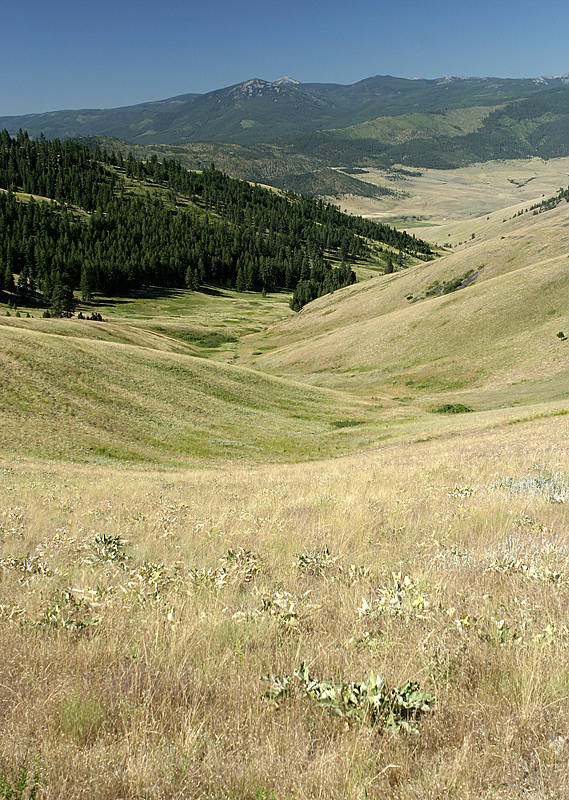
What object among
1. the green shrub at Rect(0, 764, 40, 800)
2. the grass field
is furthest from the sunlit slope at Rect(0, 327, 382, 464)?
the green shrub at Rect(0, 764, 40, 800)

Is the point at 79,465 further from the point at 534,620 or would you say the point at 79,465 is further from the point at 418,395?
the point at 418,395

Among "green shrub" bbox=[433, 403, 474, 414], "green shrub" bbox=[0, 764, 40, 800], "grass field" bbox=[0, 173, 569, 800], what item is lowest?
"green shrub" bbox=[433, 403, 474, 414]

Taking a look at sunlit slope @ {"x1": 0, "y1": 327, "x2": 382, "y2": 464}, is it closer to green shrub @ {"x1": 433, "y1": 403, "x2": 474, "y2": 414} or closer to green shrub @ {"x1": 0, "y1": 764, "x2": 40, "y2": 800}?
green shrub @ {"x1": 433, "y1": 403, "x2": 474, "y2": 414}

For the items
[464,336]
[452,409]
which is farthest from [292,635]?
[464,336]

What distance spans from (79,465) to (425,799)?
995 inches

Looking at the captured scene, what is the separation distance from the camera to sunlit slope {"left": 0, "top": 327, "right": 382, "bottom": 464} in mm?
30562

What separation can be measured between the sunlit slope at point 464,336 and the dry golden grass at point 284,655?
46.4 metres

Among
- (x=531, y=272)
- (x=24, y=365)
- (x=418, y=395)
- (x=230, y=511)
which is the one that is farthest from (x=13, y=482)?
(x=531, y=272)

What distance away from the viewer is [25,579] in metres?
6.19

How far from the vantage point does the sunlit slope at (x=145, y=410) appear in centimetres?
3056

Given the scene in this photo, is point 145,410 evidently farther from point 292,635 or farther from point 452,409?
point 292,635

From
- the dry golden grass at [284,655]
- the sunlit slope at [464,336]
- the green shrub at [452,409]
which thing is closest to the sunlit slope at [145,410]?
the green shrub at [452,409]

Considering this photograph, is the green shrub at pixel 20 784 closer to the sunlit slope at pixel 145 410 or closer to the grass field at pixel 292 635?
the grass field at pixel 292 635

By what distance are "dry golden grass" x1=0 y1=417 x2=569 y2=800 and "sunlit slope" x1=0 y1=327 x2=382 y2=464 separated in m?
23.3
